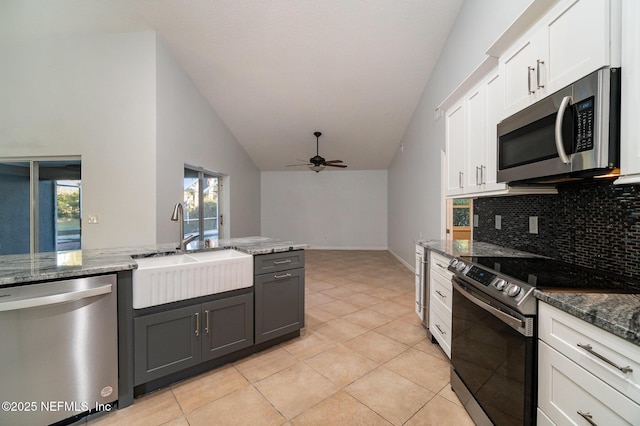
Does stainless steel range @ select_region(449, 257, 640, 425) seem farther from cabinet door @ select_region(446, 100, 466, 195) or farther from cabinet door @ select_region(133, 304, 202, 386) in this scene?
cabinet door @ select_region(133, 304, 202, 386)

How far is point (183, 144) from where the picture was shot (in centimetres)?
421

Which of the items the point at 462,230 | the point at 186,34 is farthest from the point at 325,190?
the point at 186,34

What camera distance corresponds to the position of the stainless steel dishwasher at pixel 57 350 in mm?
1420

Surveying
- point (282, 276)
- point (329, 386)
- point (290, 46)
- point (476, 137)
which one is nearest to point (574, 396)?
point (329, 386)

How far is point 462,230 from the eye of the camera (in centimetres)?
429

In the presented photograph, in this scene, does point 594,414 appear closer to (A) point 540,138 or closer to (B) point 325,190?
(A) point 540,138

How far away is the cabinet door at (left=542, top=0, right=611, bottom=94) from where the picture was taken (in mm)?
1145

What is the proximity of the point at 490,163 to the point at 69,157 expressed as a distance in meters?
4.95

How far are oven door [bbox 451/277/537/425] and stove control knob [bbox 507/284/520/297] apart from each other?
88 mm

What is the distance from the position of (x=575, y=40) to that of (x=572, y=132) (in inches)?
17.4

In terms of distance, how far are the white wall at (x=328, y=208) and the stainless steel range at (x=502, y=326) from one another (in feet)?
22.1

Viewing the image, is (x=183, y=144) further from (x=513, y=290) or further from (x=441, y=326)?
(x=513, y=290)

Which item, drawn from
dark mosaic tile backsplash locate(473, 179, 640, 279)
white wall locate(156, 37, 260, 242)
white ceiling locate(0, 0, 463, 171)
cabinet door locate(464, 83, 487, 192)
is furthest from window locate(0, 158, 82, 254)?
dark mosaic tile backsplash locate(473, 179, 640, 279)

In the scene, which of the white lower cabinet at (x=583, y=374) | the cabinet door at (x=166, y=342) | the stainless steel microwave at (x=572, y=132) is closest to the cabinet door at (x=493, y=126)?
the stainless steel microwave at (x=572, y=132)
